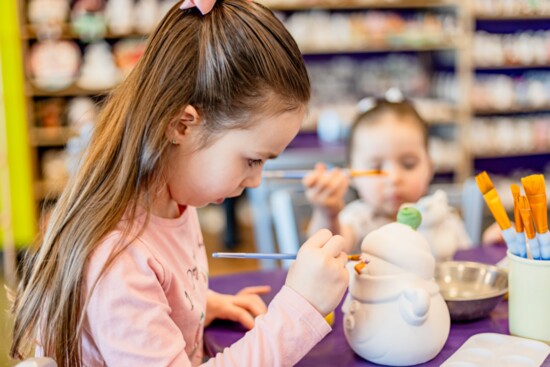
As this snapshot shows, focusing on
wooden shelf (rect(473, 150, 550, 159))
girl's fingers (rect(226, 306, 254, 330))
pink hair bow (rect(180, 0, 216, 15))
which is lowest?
wooden shelf (rect(473, 150, 550, 159))

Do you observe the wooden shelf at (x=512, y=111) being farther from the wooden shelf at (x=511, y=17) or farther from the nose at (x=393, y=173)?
the nose at (x=393, y=173)

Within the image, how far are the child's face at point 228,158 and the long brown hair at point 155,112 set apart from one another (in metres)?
0.01

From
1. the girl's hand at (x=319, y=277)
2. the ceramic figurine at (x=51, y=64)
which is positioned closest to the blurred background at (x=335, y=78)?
the ceramic figurine at (x=51, y=64)

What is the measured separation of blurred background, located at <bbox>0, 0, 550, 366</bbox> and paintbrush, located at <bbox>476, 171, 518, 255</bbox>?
212 centimetres

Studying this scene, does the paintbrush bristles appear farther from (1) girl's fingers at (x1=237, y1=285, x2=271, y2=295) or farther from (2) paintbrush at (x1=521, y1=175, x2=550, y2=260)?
(1) girl's fingers at (x1=237, y1=285, x2=271, y2=295)

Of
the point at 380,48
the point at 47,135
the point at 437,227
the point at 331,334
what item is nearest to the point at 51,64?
the point at 47,135

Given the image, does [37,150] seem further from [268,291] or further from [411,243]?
[411,243]

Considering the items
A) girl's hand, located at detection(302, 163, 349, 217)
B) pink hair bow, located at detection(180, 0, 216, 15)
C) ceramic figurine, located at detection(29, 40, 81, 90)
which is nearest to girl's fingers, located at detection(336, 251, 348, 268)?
pink hair bow, located at detection(180, 0, 216, 15)

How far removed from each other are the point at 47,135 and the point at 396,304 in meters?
3.24

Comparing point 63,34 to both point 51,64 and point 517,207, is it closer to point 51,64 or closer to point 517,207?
point 51,64

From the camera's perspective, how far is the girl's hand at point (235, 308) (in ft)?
3.56

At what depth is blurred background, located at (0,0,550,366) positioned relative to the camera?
12.1 ft

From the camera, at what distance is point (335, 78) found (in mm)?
4242

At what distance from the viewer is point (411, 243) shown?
0.90 m
